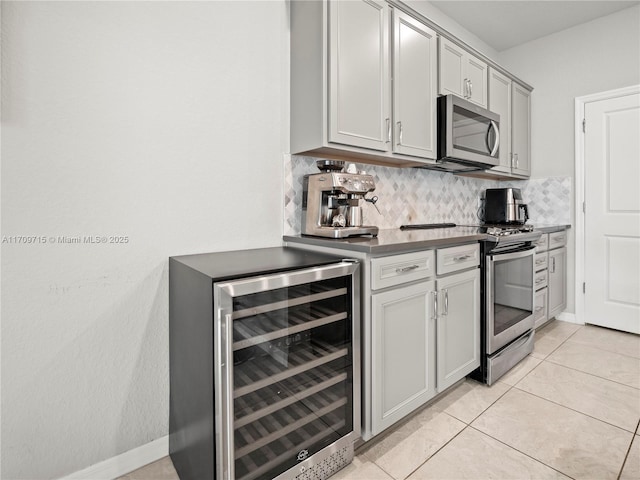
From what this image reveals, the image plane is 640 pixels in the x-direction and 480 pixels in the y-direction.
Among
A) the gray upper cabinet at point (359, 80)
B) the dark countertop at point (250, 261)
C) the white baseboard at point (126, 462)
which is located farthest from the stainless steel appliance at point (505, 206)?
the white baseboard at point (126, 462)

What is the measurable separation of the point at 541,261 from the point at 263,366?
2633 millimetres

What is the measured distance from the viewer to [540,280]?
289 centimetres

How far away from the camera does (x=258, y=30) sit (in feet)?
6.15

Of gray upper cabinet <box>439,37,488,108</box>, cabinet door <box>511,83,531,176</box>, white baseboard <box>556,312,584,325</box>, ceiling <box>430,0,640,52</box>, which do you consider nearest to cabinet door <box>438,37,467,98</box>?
gray upper cabinet <box>439,37,488,108</box>

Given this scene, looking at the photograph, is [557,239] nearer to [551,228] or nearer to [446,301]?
[551,228]

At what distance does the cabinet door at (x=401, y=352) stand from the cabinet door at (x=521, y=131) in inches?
90.5

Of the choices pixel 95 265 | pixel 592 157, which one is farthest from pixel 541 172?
pixel 95 265

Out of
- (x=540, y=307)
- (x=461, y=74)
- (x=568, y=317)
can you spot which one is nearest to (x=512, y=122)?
(x=461, y=74)

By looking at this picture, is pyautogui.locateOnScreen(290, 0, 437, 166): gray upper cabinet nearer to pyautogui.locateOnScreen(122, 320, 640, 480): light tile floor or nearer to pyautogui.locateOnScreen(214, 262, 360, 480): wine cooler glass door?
pyautogui.locateOnScreen(214, 262, 360, 480): wine cooler glass door

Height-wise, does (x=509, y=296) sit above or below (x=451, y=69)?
below

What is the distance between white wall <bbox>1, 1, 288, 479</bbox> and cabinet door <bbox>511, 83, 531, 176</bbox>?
8.57 feet

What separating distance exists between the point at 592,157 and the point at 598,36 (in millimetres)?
1091

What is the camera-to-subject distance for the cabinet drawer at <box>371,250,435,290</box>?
5.03 feet

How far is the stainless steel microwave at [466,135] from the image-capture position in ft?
7.81
